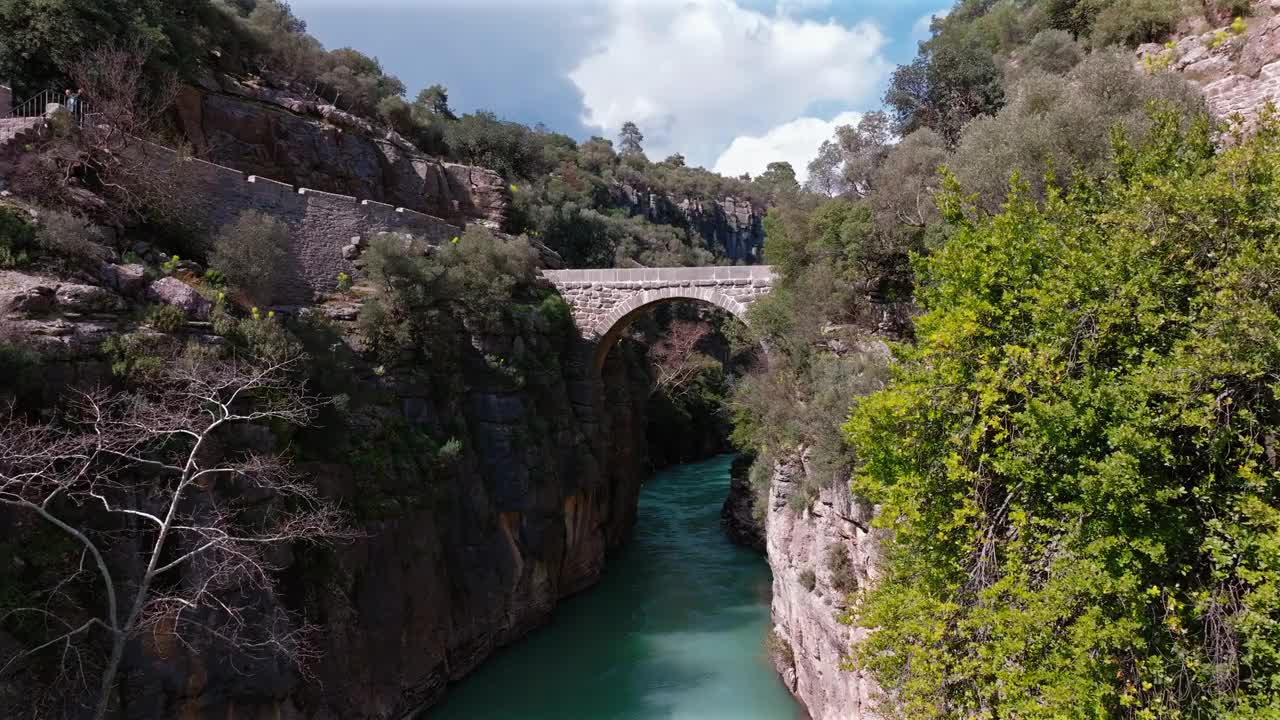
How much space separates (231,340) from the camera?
27.9ft

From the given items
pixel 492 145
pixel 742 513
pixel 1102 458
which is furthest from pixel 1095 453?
pixel 492 145

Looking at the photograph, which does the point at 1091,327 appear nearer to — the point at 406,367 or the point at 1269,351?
the point at 1269,351

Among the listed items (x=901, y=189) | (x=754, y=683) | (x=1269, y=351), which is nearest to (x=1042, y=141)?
(x=901, y=189)

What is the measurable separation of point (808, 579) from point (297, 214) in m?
11.4

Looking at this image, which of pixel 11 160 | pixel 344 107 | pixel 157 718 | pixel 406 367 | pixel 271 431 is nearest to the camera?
pixel 157 718

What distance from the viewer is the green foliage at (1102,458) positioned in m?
4.44

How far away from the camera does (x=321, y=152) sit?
17734mm

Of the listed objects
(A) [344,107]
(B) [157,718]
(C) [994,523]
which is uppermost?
(A) [344,107]

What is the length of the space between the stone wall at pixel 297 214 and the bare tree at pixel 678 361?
47.2ft

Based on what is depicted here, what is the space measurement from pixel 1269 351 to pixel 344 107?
77.3 ft

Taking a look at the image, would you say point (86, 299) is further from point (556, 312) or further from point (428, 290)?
point (556, 312)

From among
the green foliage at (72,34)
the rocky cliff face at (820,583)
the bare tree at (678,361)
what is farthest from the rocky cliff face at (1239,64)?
the bare tree at (678,361)

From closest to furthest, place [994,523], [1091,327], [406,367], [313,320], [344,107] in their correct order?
[1091,327] < [994,523] < [313,320] < [406,367] < [344,107]

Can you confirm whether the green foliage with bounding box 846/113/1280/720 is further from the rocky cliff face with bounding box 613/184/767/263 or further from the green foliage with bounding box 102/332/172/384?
the rocky cliff face with bounding box 613/184/767/263
